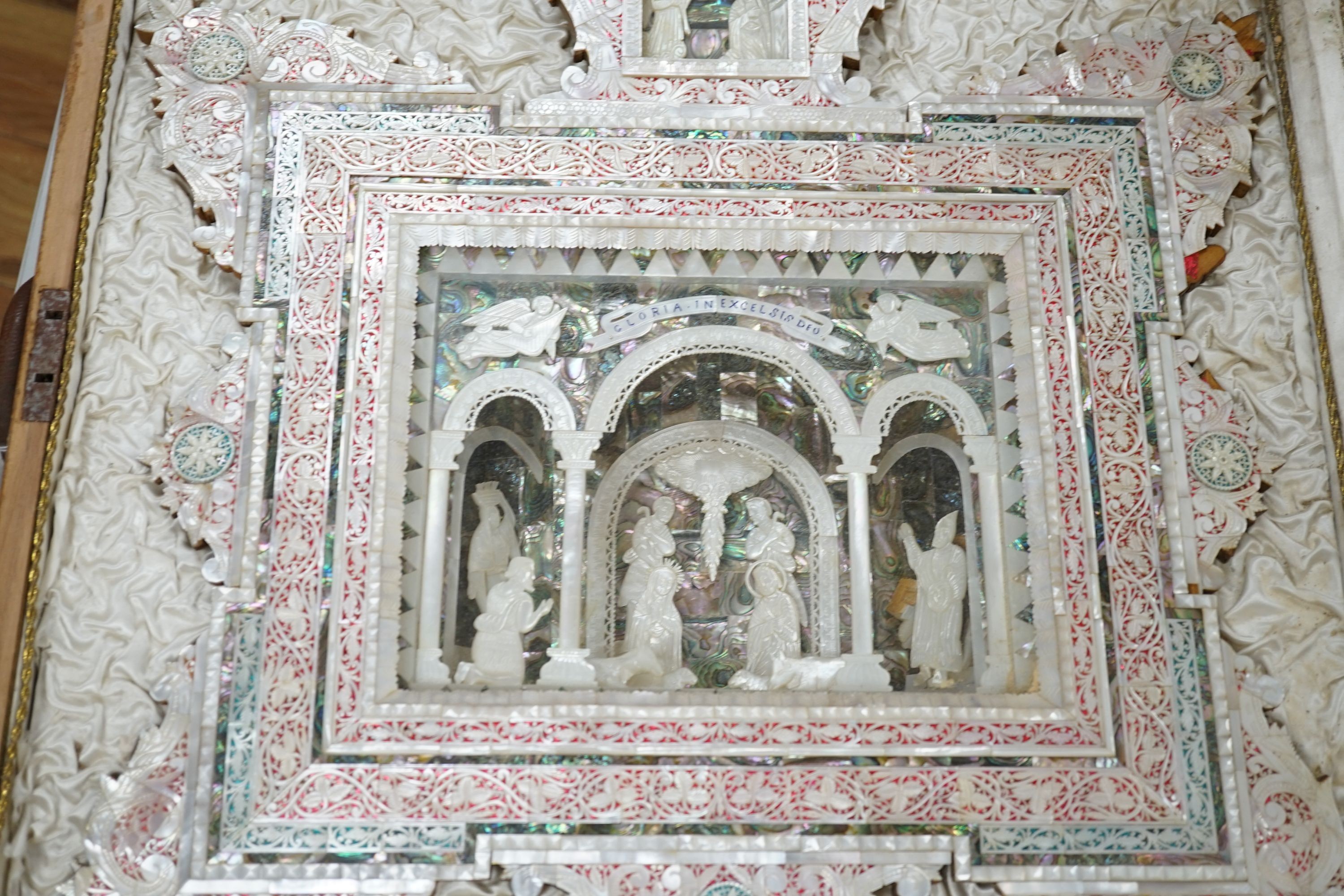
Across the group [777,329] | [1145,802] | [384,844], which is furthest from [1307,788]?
[384,844]

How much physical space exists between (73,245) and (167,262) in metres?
0.28

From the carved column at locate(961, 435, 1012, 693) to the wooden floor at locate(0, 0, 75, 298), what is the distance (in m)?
3.98

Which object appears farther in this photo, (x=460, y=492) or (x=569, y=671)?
(x=460, y=492)

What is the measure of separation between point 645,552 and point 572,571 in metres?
0.46

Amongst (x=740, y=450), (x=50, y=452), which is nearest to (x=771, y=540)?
(x=740, y=450)

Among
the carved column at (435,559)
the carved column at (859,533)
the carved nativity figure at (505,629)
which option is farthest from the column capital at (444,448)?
the carved column at (859,533)

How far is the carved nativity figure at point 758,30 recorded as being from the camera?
13.7 ft

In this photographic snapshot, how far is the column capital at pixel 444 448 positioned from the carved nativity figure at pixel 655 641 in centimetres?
80

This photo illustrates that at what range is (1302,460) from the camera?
3840 millimetres

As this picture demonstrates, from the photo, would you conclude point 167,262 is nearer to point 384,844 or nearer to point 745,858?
point 384,844

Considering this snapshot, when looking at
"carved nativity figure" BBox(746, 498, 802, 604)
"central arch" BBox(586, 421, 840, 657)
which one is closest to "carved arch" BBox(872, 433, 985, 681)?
"central arch" BBox(586, 421, 840, 657)

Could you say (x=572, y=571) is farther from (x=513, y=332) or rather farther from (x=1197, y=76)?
(x=1197, y=76)

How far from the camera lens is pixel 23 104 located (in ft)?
16.9

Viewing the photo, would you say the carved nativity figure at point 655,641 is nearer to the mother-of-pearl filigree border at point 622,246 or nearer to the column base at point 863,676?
the mother-of-pearl filigree border at point 622,246
